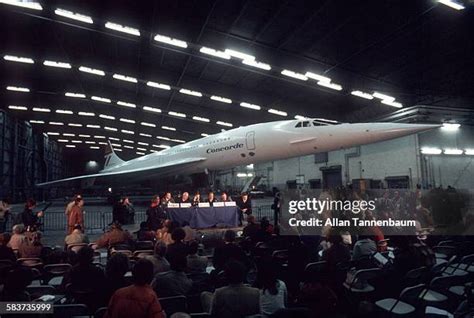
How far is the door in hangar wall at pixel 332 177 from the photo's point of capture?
28.3 meters

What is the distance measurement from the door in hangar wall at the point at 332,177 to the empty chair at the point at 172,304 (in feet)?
85.0

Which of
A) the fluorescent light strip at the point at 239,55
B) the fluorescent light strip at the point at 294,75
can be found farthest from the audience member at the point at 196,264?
the fluorescent light strip at the point at 294,75

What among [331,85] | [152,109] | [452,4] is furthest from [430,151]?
[152,109]

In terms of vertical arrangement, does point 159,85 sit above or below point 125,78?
below

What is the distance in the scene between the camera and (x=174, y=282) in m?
3.96

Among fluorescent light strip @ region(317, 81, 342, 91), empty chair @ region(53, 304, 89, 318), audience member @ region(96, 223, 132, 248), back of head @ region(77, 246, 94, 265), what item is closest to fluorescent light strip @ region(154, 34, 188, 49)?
fluorescent light strip @ region(317, 81, 342, 91)

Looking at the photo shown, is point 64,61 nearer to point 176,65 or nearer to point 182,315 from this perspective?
point 176,65

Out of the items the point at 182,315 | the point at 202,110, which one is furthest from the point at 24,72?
the point at 182,315

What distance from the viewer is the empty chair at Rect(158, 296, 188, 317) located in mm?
3416

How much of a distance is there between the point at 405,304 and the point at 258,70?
14700 mm

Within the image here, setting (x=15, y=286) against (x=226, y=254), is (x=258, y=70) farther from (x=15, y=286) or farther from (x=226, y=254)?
(x=15, y=286)

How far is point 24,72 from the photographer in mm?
19375

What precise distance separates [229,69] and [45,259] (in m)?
14.4

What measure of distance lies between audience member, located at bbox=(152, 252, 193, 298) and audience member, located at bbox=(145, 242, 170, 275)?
2.92 ft
